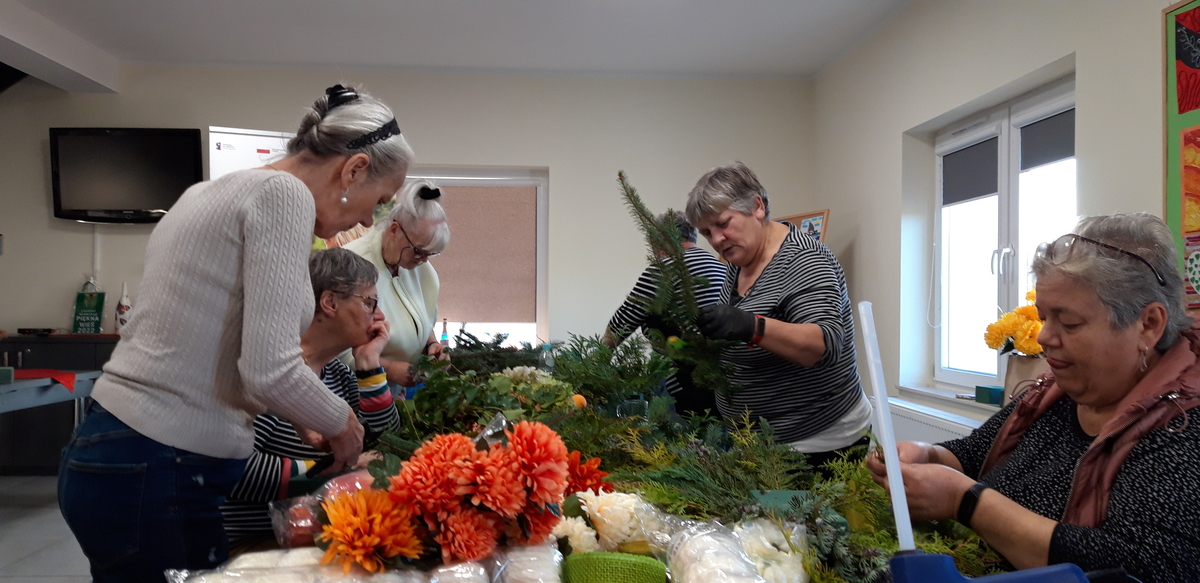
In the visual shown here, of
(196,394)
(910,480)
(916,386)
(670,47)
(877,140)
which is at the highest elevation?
(670,47)

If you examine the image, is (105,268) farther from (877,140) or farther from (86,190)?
(877,140)

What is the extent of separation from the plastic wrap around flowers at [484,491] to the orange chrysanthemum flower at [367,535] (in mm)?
22

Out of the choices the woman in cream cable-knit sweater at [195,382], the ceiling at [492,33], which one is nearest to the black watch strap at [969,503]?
the woman in cream cable-knit sweater at [195,382]

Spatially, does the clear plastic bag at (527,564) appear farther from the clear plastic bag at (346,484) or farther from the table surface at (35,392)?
the table surface at (35,392)

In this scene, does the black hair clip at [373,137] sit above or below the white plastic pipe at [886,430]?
above

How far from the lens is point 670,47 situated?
16.1 feet

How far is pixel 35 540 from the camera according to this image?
3.75m

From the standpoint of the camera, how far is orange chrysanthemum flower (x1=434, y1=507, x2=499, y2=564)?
0.79m

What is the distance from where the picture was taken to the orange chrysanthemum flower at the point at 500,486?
792mm

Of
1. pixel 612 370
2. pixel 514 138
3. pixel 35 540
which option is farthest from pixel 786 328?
pixel 514 138

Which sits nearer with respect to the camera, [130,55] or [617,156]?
[130,55]

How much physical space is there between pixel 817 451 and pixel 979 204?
8.84 ft

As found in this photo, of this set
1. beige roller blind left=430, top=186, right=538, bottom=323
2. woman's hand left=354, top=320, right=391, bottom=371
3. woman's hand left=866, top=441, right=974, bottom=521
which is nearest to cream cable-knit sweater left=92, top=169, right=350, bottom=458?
woman's hand left=354, top=320, right=391, bottom=371

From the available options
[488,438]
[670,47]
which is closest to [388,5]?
[670,47]
